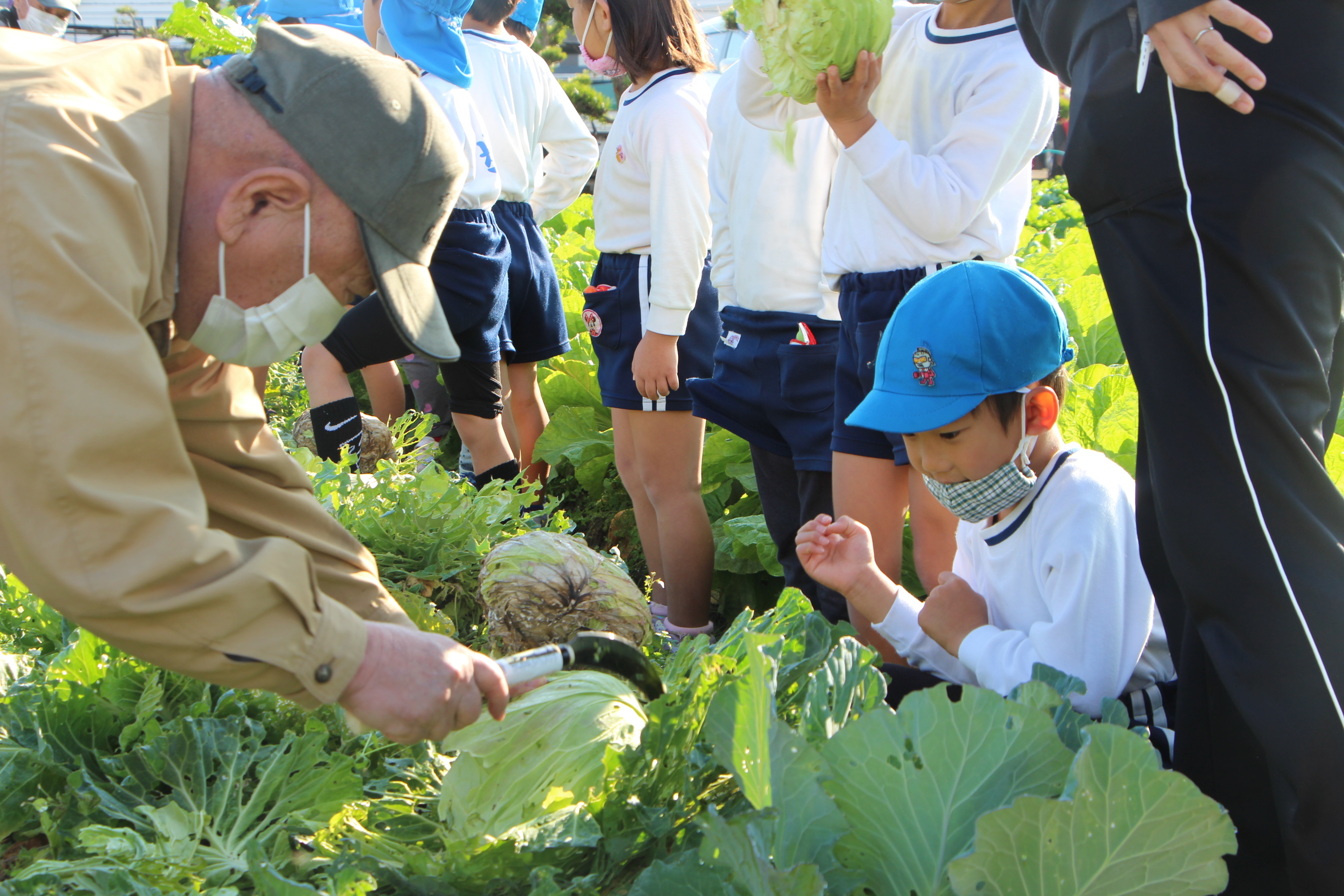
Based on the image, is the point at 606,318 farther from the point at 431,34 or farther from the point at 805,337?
the point at 431,34

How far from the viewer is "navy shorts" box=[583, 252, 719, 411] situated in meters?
3.40

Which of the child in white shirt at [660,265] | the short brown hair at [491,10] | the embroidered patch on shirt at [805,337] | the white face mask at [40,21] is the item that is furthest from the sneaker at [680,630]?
the white face mask at [40,21]

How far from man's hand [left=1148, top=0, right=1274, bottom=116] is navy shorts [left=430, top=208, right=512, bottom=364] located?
8.65ft

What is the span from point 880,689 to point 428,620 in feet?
3.84

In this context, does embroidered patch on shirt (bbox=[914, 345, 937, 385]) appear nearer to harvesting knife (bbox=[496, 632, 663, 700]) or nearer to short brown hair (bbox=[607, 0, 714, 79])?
harvesting knife (bbox=[496, 632, 663, 700])

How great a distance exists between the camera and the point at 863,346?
2457 mm

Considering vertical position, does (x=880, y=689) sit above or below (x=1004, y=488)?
below

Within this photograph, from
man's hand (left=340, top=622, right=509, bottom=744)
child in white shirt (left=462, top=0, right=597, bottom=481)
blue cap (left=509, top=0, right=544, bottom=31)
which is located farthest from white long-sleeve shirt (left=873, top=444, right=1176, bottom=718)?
blue cap (left=509, top=0, right=544, bottom=31)

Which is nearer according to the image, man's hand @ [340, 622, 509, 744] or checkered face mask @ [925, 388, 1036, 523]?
man's hand @ [340, 622, 509, 744]

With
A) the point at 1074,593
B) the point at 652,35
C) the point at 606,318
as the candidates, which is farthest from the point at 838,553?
the point at 652,35

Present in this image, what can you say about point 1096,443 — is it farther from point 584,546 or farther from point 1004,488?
point 584,546

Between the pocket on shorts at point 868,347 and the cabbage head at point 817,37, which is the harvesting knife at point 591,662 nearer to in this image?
the pocket on shorts at point 868,347

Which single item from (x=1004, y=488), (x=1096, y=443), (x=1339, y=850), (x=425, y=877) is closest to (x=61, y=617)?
(x=425, y=877)

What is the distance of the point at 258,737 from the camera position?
6.28ft
